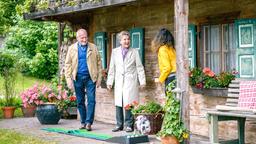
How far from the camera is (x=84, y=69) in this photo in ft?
35.6

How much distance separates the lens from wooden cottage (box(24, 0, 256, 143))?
9.21 m

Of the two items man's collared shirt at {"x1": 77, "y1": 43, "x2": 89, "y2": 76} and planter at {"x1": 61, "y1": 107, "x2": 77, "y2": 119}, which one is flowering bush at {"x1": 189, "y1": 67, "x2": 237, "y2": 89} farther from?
planter at {"x1": 61, "y1": 107, "x2": 77, "y2": 119}

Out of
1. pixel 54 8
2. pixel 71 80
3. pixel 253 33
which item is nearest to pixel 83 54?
pixel 71 80

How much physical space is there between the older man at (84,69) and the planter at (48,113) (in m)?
1.45

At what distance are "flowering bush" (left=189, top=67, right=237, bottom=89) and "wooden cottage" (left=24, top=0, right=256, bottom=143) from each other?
22 cm

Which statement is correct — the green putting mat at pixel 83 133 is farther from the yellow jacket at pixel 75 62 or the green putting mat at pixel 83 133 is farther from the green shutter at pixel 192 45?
the green shutter at pixel 192 45

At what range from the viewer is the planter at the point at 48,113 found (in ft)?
40.0

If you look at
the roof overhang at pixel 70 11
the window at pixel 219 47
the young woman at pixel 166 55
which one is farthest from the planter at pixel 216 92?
the roof overhang at pixel 70 11

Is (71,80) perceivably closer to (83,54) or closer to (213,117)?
(83,54)

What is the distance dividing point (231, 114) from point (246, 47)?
1692 mm

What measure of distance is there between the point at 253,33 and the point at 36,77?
65.3 ft

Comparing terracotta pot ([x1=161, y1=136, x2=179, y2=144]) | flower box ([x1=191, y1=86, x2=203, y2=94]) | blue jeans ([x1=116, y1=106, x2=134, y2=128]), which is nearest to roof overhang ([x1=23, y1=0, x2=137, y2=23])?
flower box ([x1=191, y1=86, x2=203, y2=94])

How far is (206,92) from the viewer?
31.6 ft

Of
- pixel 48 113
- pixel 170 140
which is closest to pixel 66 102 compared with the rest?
pixel 48 113
